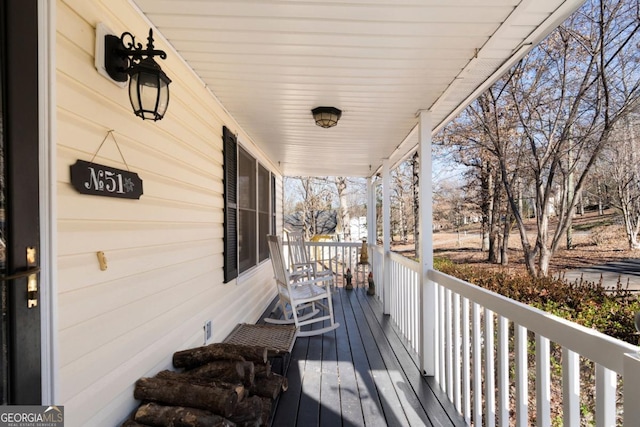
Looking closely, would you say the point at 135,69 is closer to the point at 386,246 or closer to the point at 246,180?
the point at 246,180

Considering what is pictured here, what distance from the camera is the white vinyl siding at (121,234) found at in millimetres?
1268

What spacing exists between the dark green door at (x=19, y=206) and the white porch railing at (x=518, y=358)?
5.73 feet

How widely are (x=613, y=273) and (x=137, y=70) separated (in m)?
8.66

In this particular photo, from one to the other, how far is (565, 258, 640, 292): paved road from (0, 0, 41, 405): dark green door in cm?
777

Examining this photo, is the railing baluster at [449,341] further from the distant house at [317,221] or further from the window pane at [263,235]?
the distant house at [317,221]

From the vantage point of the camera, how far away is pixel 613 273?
684 cm

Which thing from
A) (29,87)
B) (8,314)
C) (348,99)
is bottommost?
(8,314)

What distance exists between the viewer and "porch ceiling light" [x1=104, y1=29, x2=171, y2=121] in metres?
1.50

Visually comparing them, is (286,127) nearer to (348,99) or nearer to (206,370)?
(348,99)

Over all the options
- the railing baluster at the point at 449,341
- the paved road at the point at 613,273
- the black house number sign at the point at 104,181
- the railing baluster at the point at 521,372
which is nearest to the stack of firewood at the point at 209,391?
the black house number sign at the point at 104,181

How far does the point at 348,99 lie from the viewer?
2.87 m

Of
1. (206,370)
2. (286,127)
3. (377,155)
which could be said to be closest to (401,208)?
(377,155)

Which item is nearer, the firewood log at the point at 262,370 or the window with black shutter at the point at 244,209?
the firewood log at the point at 262,370

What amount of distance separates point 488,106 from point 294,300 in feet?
21.2
